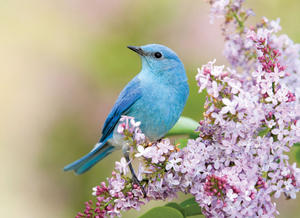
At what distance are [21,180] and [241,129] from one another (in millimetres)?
5255

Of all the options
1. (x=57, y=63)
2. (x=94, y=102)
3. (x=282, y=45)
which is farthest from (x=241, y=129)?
(x=57, y=63)

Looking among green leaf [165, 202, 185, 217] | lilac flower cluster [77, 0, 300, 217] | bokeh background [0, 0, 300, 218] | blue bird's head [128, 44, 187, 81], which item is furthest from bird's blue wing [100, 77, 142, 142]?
bokeh background [0, 0, 300, 218]

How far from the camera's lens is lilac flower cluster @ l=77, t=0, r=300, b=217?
1928mm

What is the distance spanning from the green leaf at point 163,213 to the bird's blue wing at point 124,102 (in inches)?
46.3

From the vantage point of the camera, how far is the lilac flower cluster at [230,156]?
1928 mm

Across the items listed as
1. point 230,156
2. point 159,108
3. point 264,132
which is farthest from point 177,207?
point 159,108

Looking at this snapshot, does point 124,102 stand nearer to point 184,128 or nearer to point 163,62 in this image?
point 163,62

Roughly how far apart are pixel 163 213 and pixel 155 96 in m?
1.11

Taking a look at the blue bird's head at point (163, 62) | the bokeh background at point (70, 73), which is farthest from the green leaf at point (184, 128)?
the bokeh background at point (70, 73)

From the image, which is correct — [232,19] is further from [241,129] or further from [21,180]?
[21,180]

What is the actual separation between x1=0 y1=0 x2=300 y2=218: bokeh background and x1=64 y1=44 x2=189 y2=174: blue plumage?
178cm

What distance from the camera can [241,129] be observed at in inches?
77.4

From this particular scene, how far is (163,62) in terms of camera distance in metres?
3.07

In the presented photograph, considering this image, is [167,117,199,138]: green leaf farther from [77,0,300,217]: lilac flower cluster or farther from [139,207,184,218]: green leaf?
[139,207,184,218]: green leaf
